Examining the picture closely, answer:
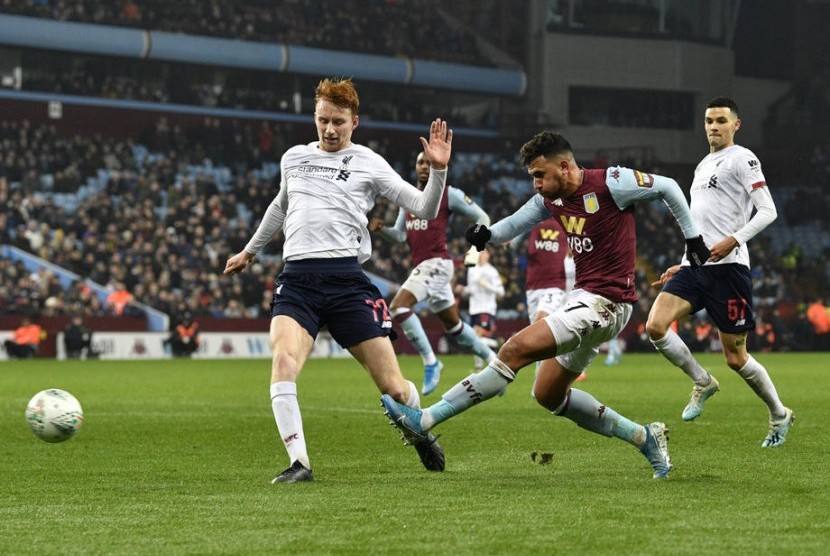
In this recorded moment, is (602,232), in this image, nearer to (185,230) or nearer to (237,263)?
(237,263)

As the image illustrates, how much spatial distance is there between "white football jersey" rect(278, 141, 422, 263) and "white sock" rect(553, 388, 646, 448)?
5.50 feet

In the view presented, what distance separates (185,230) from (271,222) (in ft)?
99.1

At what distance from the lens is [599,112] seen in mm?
54688

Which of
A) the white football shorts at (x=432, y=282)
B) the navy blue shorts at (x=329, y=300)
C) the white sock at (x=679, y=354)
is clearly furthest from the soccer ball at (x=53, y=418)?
the white football shorts at (x=432, y=282)

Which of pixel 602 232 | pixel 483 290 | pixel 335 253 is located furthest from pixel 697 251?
pixel 483 290

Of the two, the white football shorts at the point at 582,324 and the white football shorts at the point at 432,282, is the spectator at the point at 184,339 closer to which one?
the white football shorts at the point at 432,282

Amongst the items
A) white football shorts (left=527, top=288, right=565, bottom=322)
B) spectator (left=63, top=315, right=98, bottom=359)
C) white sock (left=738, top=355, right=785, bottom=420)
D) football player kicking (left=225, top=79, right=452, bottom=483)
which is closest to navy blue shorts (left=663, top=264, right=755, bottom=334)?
white sock (left=738, top=355, right=785, bottom=420)

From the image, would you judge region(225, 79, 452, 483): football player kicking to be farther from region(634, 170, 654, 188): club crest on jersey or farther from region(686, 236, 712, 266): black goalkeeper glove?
region(686, 236, 712, 266): black goalkeeper glove

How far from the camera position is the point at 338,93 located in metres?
8.32

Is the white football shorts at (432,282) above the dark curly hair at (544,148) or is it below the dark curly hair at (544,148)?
below

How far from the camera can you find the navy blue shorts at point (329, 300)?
837 centimetres

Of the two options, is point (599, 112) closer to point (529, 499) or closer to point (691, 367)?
point (691, 367)

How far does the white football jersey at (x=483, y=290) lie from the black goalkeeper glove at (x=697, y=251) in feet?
51.1

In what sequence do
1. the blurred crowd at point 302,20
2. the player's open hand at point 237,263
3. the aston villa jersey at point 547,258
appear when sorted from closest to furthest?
1. the player's open hand at point 237,263
2. the aston villa jersey at point 547,258
3. the blurred crowd at point 302,20
